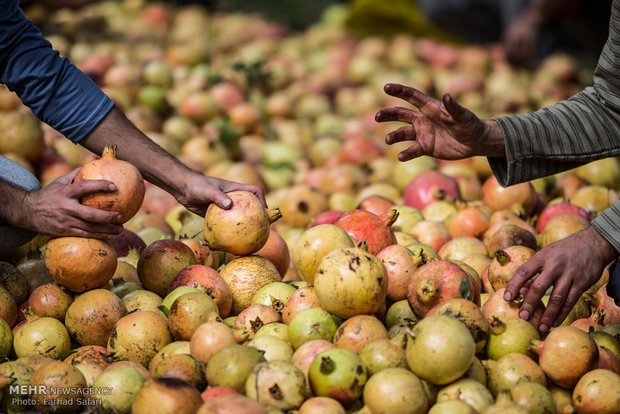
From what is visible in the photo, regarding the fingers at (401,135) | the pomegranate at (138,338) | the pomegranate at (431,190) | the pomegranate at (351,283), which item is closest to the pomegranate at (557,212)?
the pomegranate at (431,190)

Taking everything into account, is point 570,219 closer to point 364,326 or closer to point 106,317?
point 364,326

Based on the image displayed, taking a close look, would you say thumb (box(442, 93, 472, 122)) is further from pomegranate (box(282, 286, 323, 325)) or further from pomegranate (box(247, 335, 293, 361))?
pomegranate (box(247, 335, 293, 361))

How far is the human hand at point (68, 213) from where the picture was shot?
96.0 inches

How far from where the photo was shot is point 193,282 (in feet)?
8.82

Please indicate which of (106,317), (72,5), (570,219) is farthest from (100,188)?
(72,5)

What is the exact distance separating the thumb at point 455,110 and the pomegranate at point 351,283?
691mm

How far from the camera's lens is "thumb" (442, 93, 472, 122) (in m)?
2.43

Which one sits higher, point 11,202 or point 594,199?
point 11,202

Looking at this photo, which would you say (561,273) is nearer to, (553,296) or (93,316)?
(553,296)

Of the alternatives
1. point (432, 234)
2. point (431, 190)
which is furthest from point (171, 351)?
point (431, 190)

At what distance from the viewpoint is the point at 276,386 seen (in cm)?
200

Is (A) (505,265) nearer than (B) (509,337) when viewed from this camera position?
No

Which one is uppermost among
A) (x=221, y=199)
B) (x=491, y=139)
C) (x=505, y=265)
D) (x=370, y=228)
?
(x=491, y=139)

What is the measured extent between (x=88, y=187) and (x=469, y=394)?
1640 mm
